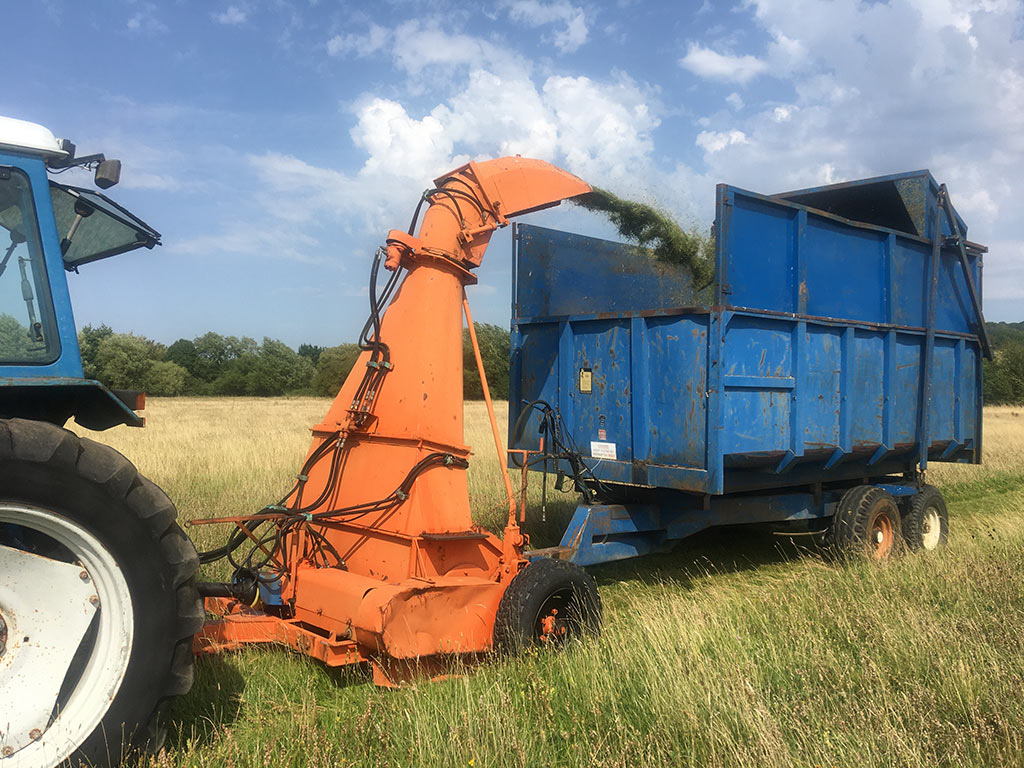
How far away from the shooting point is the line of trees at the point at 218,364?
4106 cm

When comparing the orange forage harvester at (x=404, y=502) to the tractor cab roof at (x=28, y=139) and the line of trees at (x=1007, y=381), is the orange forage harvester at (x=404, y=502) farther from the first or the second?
the line of trees at (x=1007, y=381)

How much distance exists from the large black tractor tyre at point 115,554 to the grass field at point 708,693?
0.82 ft

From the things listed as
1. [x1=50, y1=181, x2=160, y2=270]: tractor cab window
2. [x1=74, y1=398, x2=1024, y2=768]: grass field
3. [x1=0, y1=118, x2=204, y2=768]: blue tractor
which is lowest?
[x1=74, y1=398, x2=1024, y2=768]: grass field

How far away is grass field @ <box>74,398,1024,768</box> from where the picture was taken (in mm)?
2967

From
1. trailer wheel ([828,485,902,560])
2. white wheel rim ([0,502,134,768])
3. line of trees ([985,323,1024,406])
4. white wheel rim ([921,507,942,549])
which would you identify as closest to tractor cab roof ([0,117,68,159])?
white wheel rim ([0,502,134,768])

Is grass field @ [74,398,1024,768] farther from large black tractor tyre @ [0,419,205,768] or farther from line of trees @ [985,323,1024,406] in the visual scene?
line of trees @ [985,323,1024,406]

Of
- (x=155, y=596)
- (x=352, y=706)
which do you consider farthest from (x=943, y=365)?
(x=155, y=596)

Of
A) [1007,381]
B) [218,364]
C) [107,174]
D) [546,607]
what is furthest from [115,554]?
[218,364]

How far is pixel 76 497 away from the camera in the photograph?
2537 mm

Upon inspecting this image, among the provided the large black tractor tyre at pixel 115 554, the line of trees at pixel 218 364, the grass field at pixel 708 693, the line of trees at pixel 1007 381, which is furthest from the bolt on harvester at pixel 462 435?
the line of trees at pixel 1007 381

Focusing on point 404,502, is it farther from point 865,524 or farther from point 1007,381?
point 1007,381

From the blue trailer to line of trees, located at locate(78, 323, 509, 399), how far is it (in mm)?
23605

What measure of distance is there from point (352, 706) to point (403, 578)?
700 millimetres

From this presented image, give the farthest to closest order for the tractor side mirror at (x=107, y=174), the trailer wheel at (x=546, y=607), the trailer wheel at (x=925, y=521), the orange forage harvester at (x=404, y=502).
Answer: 1. the trailer wheel at (x=925, y=521)
2. the trailer wheel at (x=546, y=607)
3. the orange forage harvester at (x=404, y=502)
4. the tractor side mirror at (x=107, y=174)
